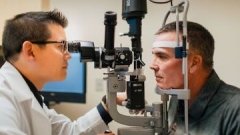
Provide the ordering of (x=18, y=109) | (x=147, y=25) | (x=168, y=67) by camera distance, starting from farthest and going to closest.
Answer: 1. (x=147, y=25)
2. (x=168, y=67)
3. (x=18, y=109)

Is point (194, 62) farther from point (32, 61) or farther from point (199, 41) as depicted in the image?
point (32, 61)

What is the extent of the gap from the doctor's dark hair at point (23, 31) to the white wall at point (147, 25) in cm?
117

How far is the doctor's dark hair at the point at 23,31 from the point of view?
4.60 ft

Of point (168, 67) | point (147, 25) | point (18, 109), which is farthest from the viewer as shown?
point (147, 25)

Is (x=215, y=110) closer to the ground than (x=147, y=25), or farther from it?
closer to the ground

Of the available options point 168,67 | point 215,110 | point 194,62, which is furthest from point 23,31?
point 215,110

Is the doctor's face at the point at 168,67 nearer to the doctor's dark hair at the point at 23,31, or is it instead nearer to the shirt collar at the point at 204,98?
the shirt collar at the point at 204,98

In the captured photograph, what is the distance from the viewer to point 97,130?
1.66 metres

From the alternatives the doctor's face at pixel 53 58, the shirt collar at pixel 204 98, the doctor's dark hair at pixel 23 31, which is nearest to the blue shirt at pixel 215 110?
the shirt collar at pixel 204 98

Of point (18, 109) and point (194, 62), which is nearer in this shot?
point (18, 109)

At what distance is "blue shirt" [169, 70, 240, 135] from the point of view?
1.20m

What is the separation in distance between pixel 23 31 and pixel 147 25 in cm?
141

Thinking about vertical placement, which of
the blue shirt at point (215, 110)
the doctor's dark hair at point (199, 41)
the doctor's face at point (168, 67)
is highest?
the doctor's dark hair at point (199, 41)

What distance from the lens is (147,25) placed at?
8.68 feet
